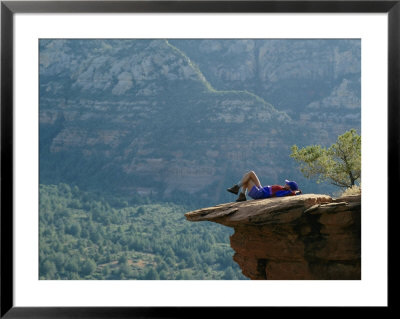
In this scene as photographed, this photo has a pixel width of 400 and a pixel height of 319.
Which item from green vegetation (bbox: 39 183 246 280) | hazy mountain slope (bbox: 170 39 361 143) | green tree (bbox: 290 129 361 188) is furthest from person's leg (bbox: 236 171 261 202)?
hazy mountain slope (bbox: 170 39 361 143)

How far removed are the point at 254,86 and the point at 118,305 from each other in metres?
55.0

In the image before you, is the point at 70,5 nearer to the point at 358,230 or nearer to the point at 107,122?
the point at 358,230

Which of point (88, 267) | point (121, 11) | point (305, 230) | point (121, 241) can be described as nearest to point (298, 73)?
→ point (121, 241)

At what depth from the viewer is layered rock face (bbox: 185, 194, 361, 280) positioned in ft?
26.6

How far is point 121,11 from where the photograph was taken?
5699 mm

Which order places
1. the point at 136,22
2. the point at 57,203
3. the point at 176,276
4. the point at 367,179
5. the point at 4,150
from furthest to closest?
the point at 57,203, the point at 176,276, the point at 136,22, the point at 367,179, the point at 4,150

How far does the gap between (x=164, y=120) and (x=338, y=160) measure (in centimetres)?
4040

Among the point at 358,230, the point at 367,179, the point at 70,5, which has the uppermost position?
the point at 70,5

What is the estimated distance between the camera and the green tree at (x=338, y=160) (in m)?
12.8

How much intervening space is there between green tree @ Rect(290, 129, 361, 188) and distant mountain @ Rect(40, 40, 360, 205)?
33.7 m

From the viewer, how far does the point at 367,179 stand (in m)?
5.98

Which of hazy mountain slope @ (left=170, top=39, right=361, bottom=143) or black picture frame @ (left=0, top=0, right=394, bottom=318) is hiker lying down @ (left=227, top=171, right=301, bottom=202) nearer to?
black picture frame @ (left=0, top=0, right=394, bottom=318)

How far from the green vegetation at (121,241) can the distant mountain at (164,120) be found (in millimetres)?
2009

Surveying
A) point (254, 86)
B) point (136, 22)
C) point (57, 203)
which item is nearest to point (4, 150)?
point (136, 22)
